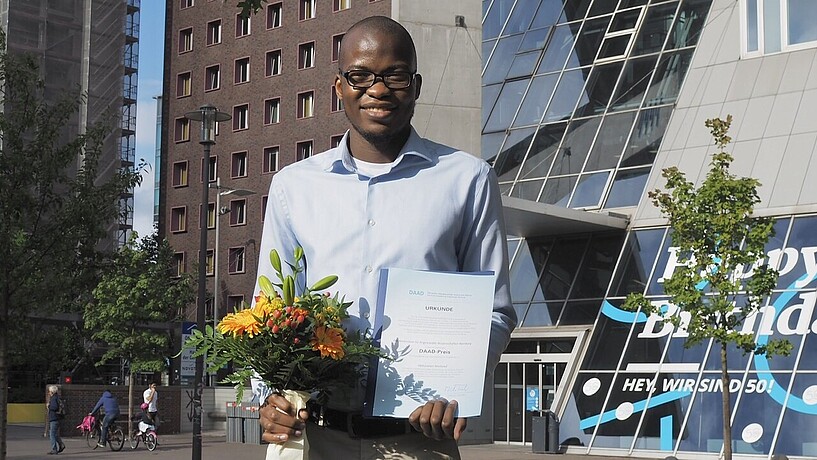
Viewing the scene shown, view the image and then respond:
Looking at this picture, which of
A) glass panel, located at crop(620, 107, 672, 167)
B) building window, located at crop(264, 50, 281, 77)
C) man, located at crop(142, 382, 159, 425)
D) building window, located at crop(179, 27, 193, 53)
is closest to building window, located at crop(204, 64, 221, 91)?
building window, located at crop(179, 27, 193, 53)

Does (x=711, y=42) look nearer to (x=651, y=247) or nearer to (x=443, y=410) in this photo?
(x=651, y=247)

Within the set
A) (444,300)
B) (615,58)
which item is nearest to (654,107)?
(615,58)

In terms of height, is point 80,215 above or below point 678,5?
below

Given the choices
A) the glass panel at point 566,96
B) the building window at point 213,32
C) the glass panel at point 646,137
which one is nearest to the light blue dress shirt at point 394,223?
the glass panel at point 646,137

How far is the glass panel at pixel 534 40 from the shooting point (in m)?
36.2

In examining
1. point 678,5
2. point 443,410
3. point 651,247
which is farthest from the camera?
point 678,5

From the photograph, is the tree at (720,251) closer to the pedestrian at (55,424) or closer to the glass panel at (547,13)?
the glass panel at (547,13)

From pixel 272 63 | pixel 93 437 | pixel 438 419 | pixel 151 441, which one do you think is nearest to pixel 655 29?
pixel 151 441

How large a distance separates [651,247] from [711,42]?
6215mm

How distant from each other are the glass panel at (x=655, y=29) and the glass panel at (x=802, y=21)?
11.7 feet

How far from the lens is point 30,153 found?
17703mm

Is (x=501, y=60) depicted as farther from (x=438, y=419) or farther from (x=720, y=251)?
(x=438, y=419)

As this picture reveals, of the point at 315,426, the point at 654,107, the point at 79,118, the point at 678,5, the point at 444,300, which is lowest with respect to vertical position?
the point at 315,426

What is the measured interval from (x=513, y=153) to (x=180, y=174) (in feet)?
106
